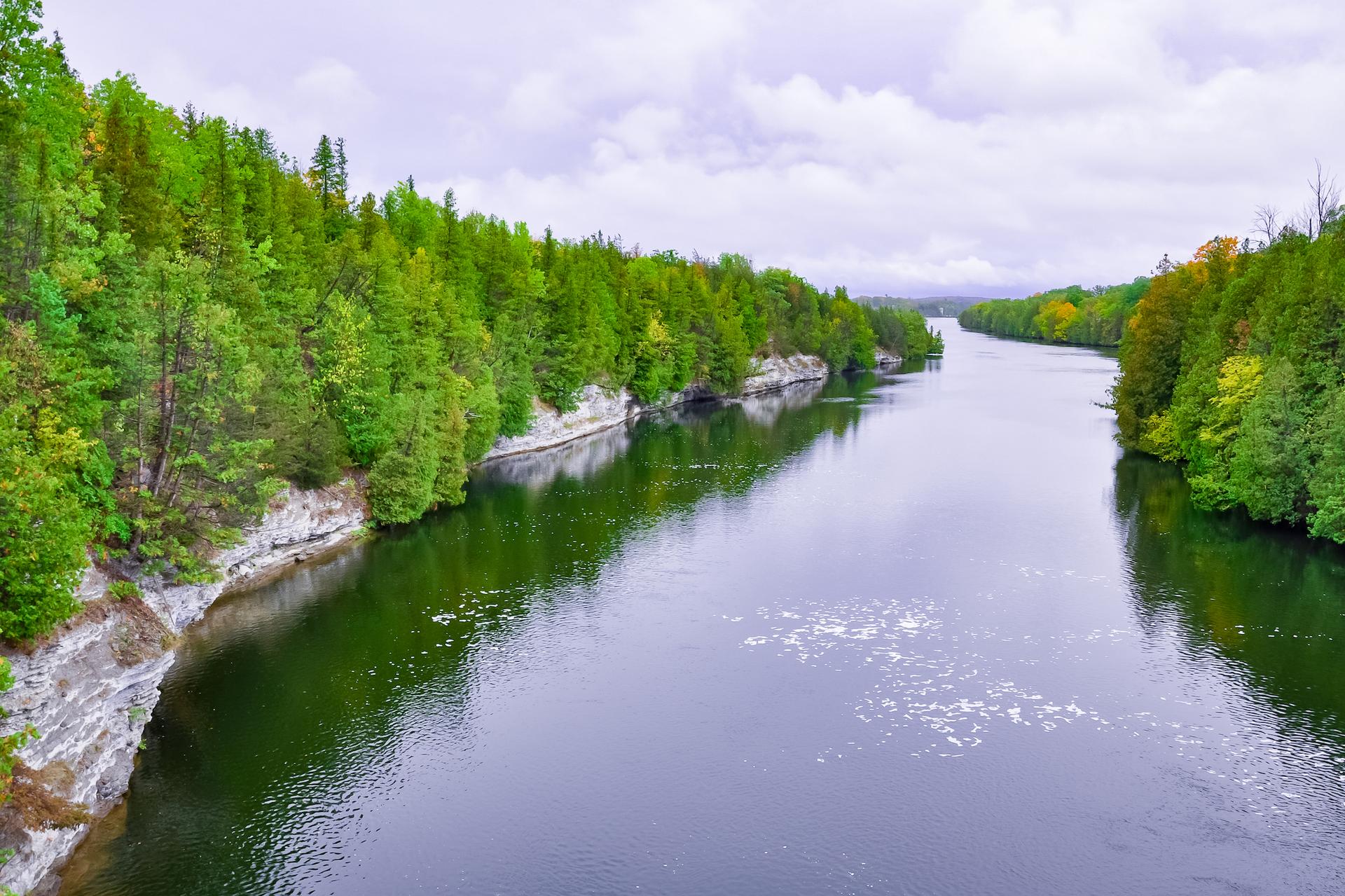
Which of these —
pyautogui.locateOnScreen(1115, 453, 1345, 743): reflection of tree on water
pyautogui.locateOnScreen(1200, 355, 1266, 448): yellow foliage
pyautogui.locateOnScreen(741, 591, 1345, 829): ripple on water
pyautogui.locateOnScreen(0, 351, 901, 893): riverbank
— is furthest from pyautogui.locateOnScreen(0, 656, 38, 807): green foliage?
pyautogui.locateOnScreen(1200, 355, 1266, 448): yellow foliage

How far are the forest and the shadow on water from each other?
14.0 ft

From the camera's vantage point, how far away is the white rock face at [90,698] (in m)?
23.5

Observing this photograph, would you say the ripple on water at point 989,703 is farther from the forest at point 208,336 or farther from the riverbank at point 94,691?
the forest at point 208,336

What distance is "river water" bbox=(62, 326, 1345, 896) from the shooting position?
985 inches

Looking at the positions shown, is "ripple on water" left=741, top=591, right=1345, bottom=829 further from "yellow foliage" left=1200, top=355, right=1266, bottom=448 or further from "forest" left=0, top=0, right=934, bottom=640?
"yellow foliage" left=1200, top=355, right=1266, bottom=448

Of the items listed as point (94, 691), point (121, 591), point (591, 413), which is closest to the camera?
point (94, 691)

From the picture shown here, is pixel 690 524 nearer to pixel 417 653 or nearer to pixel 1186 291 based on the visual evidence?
pixel 417 653

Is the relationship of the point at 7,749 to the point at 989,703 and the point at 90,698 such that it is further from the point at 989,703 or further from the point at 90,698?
the point at 989,703

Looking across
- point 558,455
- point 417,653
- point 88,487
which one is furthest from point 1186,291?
point 88,487

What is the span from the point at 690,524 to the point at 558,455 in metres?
29.1

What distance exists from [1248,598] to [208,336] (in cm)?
5164

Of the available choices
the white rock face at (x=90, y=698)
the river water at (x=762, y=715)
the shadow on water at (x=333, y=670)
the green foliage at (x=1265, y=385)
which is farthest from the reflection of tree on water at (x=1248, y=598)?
the white rock face at (x=90, y=698)

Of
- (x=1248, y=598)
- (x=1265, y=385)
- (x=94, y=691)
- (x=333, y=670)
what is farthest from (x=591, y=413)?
(x=94, y=691)

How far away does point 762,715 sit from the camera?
33.1 m
